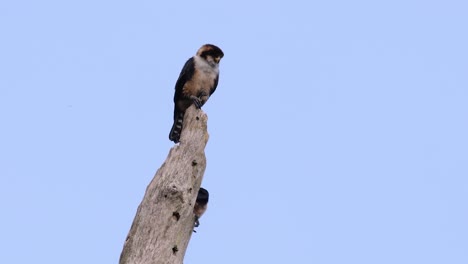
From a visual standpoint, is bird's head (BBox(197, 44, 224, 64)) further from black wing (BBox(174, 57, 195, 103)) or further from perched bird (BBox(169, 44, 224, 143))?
black wing (BBox(174, 57, 195, 103))

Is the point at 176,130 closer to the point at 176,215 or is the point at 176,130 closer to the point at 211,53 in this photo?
the point at 211,53

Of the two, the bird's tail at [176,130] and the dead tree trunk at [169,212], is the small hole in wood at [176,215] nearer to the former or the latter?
the dead tree trunk at [169,212]

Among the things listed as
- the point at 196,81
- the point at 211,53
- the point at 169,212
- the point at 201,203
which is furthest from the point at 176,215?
the point at 211,53

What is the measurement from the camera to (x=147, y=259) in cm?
596

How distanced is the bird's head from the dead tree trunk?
343cm

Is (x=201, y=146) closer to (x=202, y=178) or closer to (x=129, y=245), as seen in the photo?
(x=202, y=178)

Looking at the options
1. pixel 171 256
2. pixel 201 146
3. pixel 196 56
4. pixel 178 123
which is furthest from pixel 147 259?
pixel 196 56

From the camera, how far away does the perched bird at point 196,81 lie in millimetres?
9844

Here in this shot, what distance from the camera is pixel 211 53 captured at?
33.2 ft

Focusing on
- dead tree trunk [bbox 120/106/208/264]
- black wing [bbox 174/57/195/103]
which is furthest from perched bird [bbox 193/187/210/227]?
black wing [bbox 174/57/195/103]

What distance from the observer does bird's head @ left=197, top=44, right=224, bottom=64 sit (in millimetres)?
10102

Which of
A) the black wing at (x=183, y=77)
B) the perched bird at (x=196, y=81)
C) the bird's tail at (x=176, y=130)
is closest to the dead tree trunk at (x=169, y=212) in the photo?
the bird's tail at (x=176, y=130)

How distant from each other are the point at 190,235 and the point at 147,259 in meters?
0.55

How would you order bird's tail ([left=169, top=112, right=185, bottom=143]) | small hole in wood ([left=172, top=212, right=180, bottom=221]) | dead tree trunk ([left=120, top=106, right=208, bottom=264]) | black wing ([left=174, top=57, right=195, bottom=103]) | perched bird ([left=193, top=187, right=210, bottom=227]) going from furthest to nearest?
black wing ([left=174, top=57, right=195, bottom=103]) < bird's tail ([left=169, top=112, right=185, bottom=143]) < perched bird ([left=193, top=187, right=210, bottom=227]) < small hole in wood ([left=172, top=212, right=180, bottom=221]) < dead tree trunk ([left=120, top=106, right=208, bottom=264])
